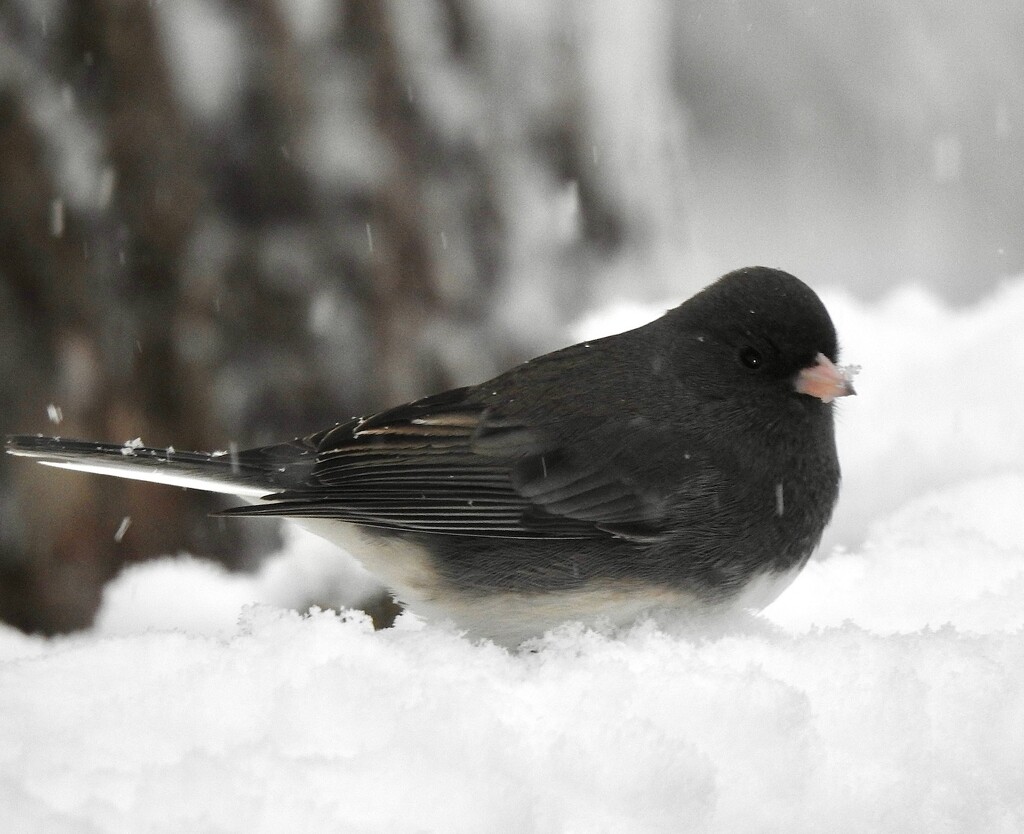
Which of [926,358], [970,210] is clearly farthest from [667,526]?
[970,210]

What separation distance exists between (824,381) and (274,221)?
5.05 ft

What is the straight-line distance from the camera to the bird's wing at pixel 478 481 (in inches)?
74.5

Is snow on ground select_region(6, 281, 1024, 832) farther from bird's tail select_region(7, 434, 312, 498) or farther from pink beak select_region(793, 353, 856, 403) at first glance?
bird's tail select_region(7, 434, 312, 498)

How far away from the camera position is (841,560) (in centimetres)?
209

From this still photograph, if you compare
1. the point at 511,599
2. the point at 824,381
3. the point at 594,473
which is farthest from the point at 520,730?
the point at 824,381

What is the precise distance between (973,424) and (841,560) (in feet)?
2.79

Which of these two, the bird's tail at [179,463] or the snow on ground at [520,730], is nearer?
the snow on ground at [520,730]

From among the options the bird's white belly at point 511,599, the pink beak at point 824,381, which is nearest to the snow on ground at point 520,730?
the bird's white belly at point 511,599

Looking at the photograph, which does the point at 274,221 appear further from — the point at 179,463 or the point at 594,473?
the point at 594,473

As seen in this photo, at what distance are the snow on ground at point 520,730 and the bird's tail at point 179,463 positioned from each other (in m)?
0.54

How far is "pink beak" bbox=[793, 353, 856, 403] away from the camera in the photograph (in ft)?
6.29

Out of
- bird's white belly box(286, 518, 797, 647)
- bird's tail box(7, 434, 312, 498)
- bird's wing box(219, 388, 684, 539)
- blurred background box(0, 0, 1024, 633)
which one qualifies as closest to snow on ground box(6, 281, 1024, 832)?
bird's white belly box(286, 518, 797, 647)

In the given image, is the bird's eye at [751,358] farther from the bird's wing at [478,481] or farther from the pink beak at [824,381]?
the bird's wing at [478,481]

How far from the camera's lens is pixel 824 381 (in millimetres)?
1938
